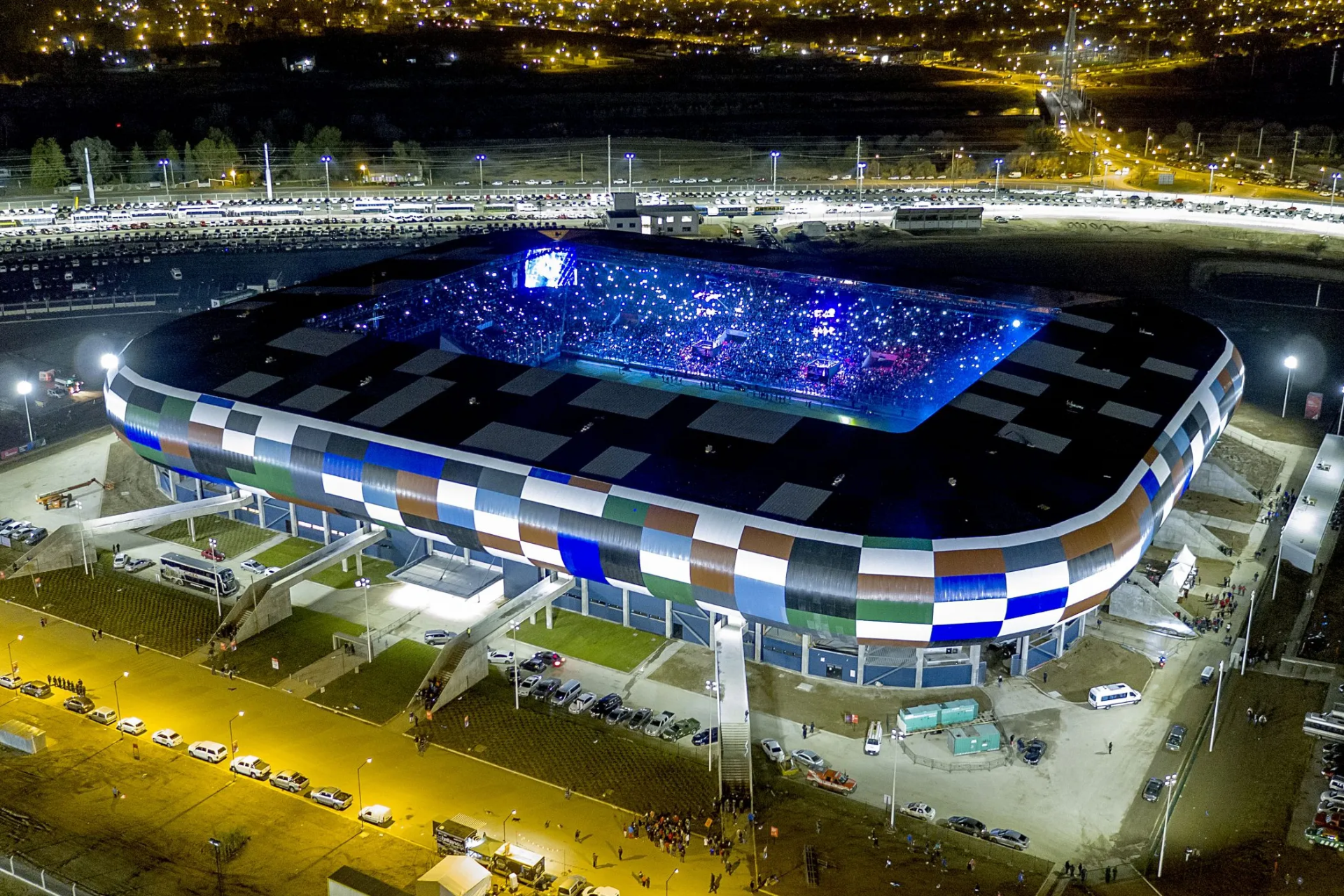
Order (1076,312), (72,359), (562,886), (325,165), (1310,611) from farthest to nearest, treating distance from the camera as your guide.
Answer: (325,165), (72,359), (1076,312), (1310,611), (562,886)

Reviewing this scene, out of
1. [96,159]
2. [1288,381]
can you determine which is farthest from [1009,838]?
[96,159]

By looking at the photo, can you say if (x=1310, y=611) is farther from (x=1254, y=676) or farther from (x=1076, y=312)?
(x=1076, y=312)

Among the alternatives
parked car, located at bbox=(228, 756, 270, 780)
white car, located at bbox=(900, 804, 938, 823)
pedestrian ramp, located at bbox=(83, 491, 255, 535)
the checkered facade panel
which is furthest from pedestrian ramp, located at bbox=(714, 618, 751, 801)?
Result: pedestrian ramp, located at bbox=(83, 491, 255, 535)

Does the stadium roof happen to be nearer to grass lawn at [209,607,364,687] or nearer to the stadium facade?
the stadium facade

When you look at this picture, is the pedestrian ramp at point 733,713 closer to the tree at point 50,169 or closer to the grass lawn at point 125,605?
the grass lawn at point 125,605

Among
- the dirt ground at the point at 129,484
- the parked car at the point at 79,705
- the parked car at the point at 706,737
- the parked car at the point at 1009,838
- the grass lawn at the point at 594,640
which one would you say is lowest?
the parked car at the point at 1009,838

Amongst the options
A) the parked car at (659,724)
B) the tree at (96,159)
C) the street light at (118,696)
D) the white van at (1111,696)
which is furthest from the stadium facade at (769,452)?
the tree at (96,159)

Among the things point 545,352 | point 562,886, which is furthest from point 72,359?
point 562,886
